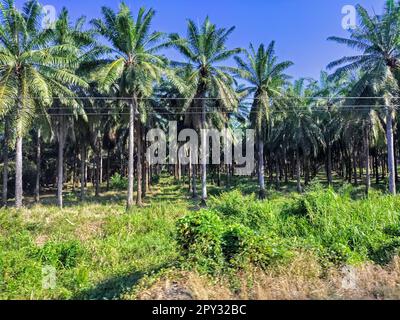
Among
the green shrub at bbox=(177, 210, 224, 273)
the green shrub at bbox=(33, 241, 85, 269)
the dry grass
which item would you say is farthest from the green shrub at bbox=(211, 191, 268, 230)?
the green shrub at bbox=(33, 241, 85, 269)

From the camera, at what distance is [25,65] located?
65.6 feet

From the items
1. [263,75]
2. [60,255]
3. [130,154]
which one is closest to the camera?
[60,255]

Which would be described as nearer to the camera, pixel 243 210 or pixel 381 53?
pixel 243 210

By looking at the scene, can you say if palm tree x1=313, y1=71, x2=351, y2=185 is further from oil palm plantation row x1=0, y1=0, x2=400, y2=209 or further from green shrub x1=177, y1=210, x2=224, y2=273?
green shrub x1=177, y1=210, x2=224, y2=273

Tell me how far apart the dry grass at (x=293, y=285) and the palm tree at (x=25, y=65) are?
609 inches

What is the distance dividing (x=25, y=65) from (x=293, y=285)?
18981mm

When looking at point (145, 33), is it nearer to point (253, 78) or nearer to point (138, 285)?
point (253, 78)

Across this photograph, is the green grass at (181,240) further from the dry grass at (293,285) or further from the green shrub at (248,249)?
the dry grass at (293,285)

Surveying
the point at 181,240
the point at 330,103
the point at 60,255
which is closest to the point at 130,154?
the point at 60,255

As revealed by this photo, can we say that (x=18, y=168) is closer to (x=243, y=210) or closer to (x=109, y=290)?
(x=243, y=210)

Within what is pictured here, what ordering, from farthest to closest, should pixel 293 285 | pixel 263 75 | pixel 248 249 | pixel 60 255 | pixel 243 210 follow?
pixel 263 75 → pixel 243 210 → pixel 60 255 → pixel 248 249 → pixel 293 285

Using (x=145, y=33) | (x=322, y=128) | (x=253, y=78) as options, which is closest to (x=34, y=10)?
(x=145, y=33)
